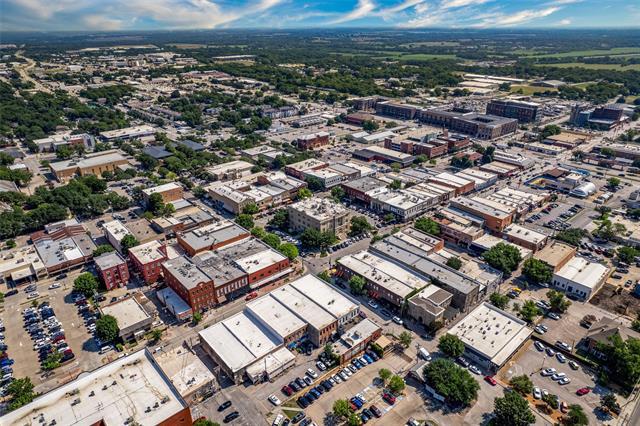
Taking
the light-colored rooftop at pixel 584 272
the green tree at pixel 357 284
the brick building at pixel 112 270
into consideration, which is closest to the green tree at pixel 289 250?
the green tree at pixel 357 284

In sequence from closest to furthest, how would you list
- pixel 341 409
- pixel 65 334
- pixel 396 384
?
pixel 341 409
pixel 396 384
pixel 65 334

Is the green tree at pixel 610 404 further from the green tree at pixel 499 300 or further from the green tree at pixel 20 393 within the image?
the green tree at pixel 20 393

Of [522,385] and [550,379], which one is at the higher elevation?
[522,385]

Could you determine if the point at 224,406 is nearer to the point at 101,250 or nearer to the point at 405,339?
the point at 405,339

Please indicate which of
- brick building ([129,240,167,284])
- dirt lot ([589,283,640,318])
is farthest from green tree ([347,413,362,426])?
dirt lot ([589,283,640,318])

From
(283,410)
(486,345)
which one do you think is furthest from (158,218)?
(486,345)

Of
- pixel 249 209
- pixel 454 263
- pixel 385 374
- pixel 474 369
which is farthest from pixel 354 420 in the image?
pixel 249 209
